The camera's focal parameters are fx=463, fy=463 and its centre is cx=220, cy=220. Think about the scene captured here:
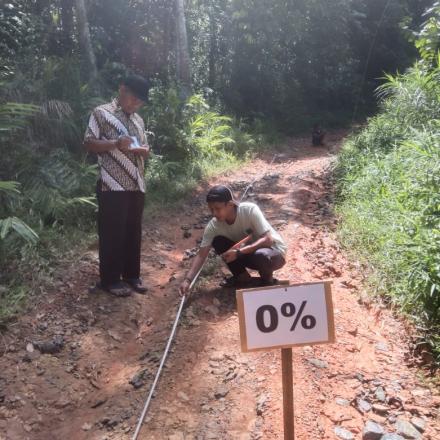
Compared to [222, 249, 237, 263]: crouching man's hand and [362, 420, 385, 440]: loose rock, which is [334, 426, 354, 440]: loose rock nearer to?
[362, 420, 385, 440]: loose rock

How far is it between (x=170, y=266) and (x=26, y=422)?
242 centimetres

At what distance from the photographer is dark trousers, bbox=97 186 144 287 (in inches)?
150

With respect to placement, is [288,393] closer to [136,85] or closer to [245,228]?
[245,228]

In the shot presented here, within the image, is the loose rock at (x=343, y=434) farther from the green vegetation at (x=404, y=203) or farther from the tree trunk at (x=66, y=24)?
the tree trunk at (x=66, y=24)

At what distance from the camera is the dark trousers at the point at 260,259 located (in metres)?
3.50

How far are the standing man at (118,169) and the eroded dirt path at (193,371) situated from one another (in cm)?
48

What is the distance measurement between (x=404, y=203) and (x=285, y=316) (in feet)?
10.3

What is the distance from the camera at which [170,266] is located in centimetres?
505

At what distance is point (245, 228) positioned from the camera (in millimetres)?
3721

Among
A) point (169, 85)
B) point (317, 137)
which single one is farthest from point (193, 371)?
point (317, 137)

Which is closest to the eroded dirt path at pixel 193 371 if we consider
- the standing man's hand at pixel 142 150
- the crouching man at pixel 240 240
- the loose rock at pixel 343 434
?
the loose rock at pixel 343 434

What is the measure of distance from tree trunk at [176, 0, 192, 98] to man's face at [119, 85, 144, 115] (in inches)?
280

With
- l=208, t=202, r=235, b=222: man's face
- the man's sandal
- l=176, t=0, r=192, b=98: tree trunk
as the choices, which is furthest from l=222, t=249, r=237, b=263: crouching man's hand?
l=176, t=0, r=192, b=98: tree trunk

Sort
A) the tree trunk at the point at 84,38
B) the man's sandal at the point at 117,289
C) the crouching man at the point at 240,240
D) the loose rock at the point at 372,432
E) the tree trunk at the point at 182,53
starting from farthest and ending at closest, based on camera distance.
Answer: the tree trunk at the point at 182,53 → the tree trunk at the point at 84,38 → the man's sandal at the point at 117,289 → the crouching man at the point at 240,240 → the loose rock at the point at 372,432
